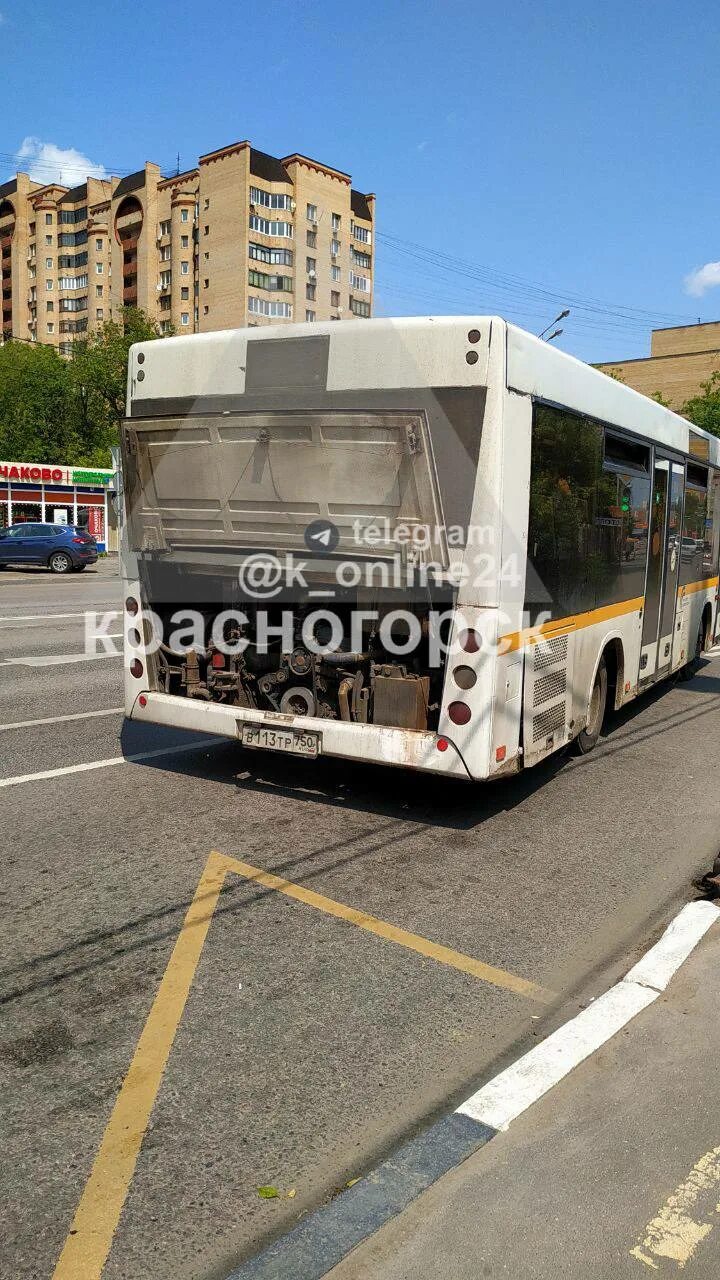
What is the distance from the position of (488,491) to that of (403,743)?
166cm

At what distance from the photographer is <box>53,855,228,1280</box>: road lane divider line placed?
2.62 metres

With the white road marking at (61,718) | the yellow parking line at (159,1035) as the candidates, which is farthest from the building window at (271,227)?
the yellow parking line at (159,1035)

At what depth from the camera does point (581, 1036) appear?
375 centimetres

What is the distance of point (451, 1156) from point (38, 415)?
6843 cm

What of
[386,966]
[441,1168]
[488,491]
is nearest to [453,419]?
[488,491]

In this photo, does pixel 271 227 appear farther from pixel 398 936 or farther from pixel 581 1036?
pixel 581 1036

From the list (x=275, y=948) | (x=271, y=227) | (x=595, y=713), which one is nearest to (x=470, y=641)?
(x=275, y=948)

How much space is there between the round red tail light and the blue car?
1128 inches

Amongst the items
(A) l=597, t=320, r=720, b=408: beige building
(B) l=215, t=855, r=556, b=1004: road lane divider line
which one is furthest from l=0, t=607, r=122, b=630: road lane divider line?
(A) l=597, t=320, r=720, b=408: beige building

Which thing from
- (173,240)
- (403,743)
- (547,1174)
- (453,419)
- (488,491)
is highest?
(173,240)

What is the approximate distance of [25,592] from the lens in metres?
24.7

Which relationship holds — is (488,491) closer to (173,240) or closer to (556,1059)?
(556,1059)

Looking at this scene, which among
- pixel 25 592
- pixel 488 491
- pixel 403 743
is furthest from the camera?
pixel 25 592

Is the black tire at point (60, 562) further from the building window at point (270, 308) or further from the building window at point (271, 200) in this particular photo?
the building window at point (271, 200)
